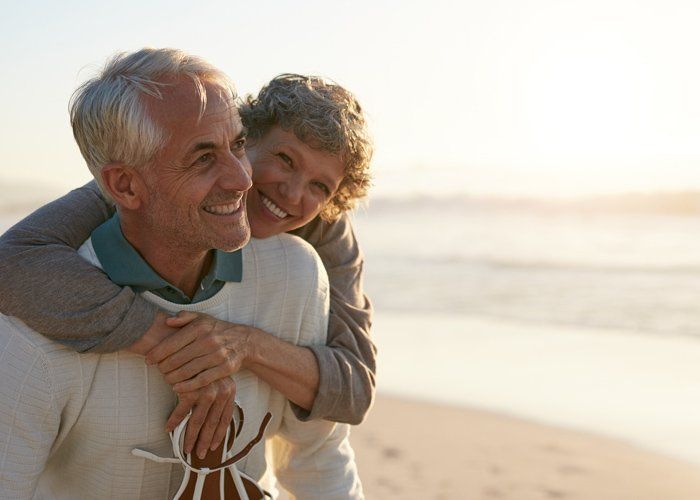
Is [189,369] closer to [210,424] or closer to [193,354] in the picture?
[193,354]

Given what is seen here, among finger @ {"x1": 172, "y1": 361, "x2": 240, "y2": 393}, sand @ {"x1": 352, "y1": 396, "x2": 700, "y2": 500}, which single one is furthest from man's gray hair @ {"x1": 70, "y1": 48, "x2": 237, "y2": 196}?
sand @ {"x1": 352, "y1": 396, "x2": 700, "y2": 500}

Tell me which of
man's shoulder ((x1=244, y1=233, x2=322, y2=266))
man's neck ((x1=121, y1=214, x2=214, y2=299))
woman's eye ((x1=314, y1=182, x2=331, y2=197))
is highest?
woman's eye ((x1=314, y1=182, x2=331, y2=197))

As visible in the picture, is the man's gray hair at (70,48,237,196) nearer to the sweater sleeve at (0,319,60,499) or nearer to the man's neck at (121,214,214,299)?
the man's neck at (121,214,214,299)

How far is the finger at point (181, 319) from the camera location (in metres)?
2.05

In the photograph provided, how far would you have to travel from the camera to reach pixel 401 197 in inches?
1053

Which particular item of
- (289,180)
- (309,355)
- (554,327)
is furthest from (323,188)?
(554,327)

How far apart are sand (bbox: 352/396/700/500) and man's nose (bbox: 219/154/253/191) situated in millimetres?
3036

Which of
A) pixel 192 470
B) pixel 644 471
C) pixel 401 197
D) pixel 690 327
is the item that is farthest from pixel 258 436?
pixel 401 197

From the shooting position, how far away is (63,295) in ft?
6.55

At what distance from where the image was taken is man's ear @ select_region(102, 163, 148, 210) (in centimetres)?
209

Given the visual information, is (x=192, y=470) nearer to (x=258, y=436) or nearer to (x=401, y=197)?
(x=258, y=436)

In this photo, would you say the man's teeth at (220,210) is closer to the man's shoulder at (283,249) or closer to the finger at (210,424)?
the man's shoulder at (283,249)

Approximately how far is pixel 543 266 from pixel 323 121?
1129 centimetres

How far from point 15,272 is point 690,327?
7.38m
